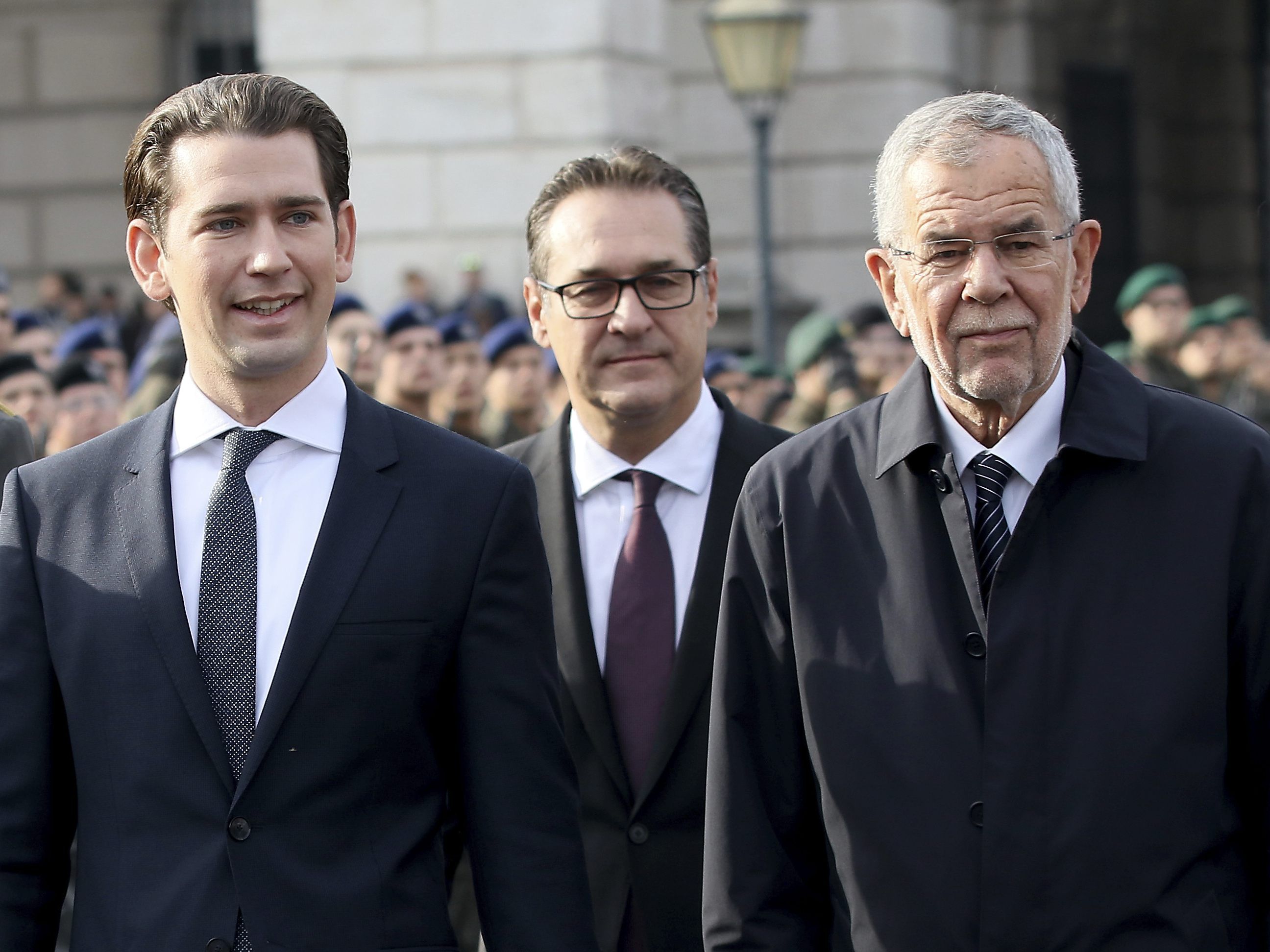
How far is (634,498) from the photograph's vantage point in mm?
4621

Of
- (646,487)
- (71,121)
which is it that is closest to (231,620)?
(646,487)

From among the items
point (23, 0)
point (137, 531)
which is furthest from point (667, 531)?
point (23, 0)

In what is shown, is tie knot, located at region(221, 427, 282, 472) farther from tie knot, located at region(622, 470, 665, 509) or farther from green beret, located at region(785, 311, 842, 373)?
green beret, located at region(785, 311, 842, 373)

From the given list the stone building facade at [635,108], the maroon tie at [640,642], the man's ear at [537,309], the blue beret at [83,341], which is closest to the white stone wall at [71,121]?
the stone building facade at [635,108]

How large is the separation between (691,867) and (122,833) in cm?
134

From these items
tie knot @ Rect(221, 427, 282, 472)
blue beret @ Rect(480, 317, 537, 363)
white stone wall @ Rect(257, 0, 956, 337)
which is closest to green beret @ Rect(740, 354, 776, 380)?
blue beret @ Rect(480, 317, 537, 363)

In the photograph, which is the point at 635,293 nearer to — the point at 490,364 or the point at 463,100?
the point at 490,364

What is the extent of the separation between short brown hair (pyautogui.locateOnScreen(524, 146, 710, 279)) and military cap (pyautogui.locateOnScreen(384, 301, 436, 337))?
4.03 metres

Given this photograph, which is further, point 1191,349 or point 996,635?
point 1191,349

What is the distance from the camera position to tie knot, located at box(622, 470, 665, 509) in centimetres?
459

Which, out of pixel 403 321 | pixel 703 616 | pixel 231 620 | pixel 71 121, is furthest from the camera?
pixel 71 121

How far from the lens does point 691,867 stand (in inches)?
165

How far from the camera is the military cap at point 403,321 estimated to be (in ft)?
29.2

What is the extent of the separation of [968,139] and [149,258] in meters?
1.44
